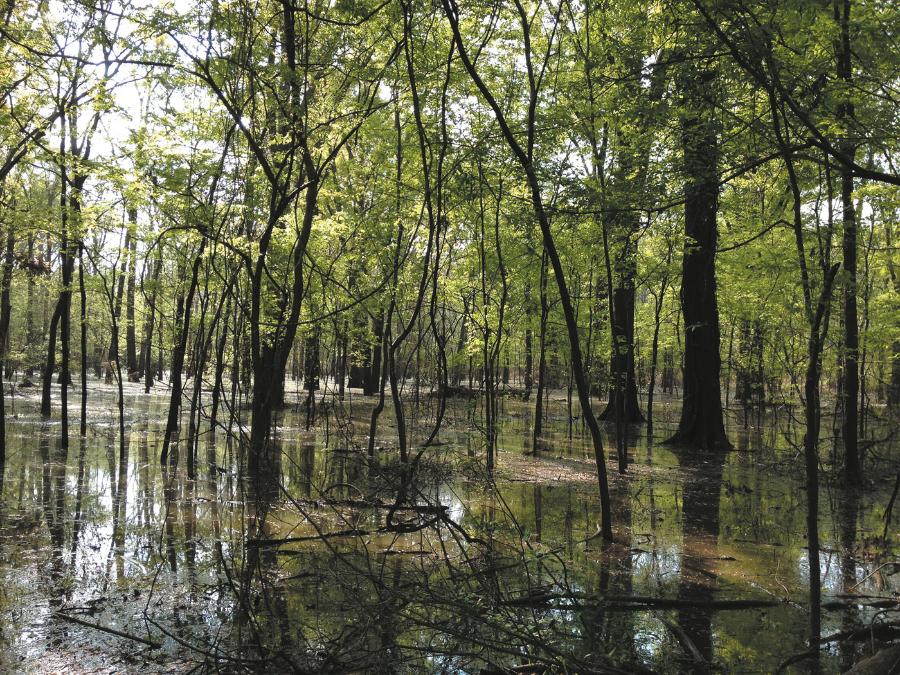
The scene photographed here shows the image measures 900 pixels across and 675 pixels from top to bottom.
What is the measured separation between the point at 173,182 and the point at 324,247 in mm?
4852

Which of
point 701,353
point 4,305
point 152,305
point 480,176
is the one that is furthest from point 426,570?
point 4,305

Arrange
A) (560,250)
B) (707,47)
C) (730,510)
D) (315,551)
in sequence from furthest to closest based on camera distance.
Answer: (560,250), (730,510), (315,551), (707,47)

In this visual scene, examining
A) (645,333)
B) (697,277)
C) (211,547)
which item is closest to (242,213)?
(211,547)

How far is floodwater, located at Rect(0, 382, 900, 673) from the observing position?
381 centimetres

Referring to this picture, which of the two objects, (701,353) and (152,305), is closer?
(152,305)

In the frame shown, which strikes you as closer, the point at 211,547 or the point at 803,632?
the point at 803,632

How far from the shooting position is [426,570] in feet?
18.5

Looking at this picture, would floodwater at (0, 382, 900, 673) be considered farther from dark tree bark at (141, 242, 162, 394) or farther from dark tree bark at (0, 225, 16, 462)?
dark tree bark at (141, 242, 162, 394)

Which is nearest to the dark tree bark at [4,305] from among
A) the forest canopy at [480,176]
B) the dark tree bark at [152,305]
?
the forest canopy at [480,176]

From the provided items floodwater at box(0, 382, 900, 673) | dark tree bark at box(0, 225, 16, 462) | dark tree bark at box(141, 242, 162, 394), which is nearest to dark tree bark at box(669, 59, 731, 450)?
floodwater at box(0, 382, 900, 673)

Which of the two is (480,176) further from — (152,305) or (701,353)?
(701,353)

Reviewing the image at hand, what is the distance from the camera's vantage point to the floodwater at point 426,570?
12.5 feet

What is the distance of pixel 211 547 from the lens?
6371mm

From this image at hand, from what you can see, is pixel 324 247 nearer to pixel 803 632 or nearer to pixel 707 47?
pixel 707 47
